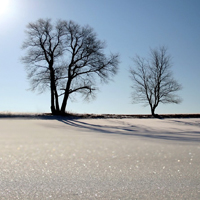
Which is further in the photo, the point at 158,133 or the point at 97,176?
the point at 158,133

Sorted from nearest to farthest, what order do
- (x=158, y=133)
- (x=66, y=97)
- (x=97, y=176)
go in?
1. (x=97, y=176)
2. (x=158, y=133)
3. (x=66, y=97)

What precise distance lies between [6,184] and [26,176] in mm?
188

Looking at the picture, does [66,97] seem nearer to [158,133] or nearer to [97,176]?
[158,133]

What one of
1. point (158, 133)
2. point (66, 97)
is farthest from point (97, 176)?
point (66, 97)

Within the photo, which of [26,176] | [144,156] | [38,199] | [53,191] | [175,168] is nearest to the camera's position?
[38,199]

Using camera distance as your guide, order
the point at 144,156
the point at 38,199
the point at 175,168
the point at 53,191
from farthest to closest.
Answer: the point at 144,156, the point at 175,168, the point at 53,191, the point at 38,199

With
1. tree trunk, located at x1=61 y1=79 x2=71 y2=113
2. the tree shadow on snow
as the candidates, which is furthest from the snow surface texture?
tree trunk, located at x1=61 y1=79 x2=71 y2=113

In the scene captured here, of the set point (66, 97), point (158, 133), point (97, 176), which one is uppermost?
point (66, 97)

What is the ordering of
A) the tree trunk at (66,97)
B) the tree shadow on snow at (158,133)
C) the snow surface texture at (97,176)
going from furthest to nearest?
the tree trunk at (66,97) < the tree shadow on snow at (158,133) < the snow surface texture at (97,176)

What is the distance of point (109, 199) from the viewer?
1395 mm

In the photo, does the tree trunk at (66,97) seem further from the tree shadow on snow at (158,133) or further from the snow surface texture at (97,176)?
the snow surface texture at (97,176)

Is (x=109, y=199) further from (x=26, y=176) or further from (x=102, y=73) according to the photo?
(x=102, y=73)

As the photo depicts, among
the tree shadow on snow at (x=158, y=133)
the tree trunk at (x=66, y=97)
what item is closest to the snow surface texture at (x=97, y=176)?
the tree shadow on snow at (x=158, y=133)

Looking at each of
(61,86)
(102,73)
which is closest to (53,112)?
(61,86)
